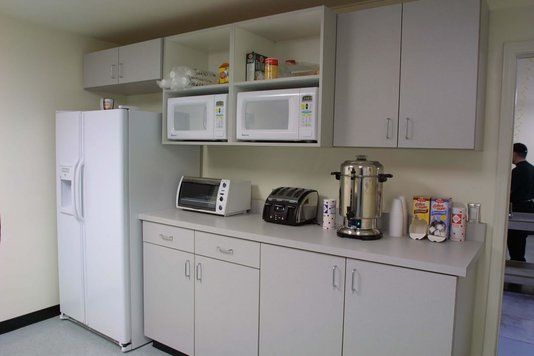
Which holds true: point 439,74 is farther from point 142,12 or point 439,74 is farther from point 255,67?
point 142,12

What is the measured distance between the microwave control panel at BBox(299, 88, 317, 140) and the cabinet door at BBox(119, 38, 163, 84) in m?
1.21

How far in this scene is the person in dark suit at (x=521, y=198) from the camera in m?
4.28

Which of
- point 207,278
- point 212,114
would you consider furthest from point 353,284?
point 212,114

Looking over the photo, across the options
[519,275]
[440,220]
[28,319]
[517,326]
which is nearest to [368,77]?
[440,220]

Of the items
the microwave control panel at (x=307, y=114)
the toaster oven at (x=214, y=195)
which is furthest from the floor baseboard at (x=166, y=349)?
the microwave control panel at (x=307, y=114)

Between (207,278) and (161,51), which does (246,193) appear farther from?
(161,51)

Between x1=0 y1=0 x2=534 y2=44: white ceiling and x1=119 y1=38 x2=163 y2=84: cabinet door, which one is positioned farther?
x1=119 y1=38 x2=163 y2=84: cabinet door

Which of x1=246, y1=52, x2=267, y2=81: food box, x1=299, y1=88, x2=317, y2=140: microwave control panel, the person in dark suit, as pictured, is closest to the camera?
x1=299, y1=88, x2=317, y2=140: microwave control panel

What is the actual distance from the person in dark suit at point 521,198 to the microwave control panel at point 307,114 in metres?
3.15

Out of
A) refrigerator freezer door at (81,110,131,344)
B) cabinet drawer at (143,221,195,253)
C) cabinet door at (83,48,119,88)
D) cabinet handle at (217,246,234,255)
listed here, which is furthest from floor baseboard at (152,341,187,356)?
cabinet door at (83,48,119,88)

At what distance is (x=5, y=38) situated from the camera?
287cm

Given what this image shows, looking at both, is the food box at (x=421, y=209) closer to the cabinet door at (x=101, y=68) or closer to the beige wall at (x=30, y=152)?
the cabinet door at (x=101, y=68)

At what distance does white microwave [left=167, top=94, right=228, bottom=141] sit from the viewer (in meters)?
2.56

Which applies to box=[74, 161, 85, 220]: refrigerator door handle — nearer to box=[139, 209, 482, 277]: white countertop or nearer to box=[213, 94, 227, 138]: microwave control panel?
box=[139, 209, 482, 277]: white countertop
